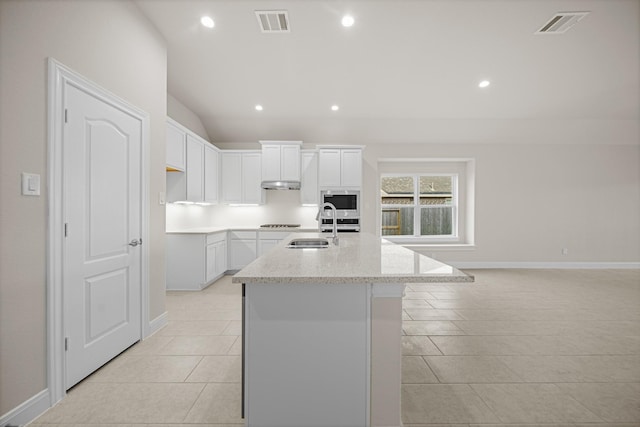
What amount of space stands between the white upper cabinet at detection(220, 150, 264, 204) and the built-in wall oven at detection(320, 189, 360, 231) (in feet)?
4.05

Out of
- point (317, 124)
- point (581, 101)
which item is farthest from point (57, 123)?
point (581, 101)

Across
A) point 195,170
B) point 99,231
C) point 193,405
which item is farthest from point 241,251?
point 193,405

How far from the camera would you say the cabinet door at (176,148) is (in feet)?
12.2

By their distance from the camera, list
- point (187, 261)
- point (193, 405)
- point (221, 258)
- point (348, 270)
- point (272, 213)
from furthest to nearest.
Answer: point (272, 213) → point (221, 258) → point (187, 261) → point (193, 405) → point (348, 270)

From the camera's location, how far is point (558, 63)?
12.6 ft

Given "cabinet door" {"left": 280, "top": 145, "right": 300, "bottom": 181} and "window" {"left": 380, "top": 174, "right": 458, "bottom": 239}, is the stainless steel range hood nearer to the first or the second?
"cabinet door" {"left": 280, "top": 145, "right": 300, "bottom": 181}

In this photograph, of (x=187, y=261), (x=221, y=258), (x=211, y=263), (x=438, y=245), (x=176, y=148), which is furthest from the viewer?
(x=438, y=245)

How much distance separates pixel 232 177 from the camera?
18.4ft

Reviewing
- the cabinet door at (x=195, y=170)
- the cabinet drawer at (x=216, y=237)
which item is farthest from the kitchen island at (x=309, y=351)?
the cabinet door at (x=195, y=170)

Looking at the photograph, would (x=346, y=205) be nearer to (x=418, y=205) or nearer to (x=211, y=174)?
(x=418, y=205)

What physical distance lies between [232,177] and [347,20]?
3445 mm

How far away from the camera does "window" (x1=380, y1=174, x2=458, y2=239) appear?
6.57m

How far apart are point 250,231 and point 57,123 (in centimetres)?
354

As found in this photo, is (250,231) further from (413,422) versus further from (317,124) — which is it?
(413,422)
